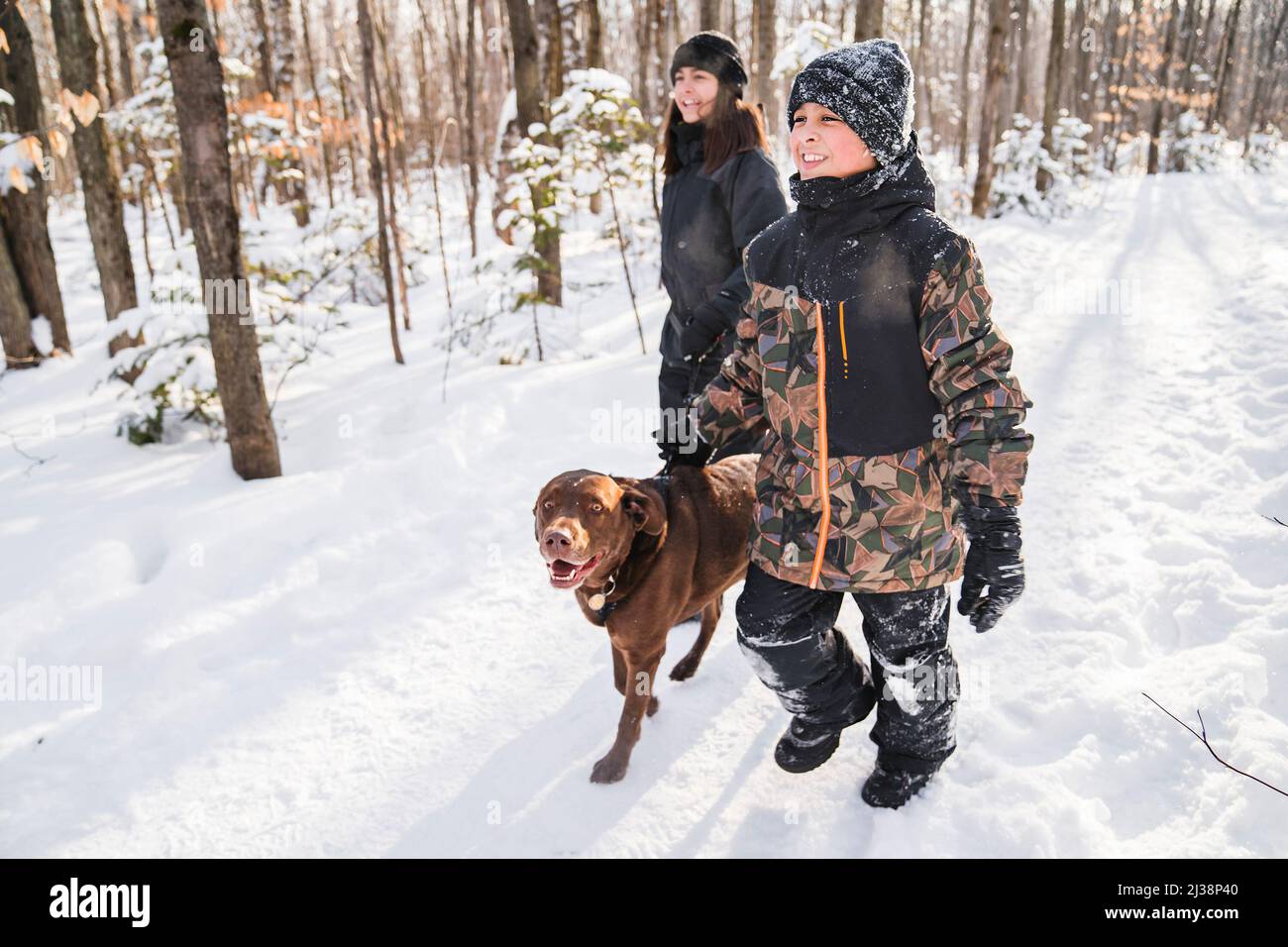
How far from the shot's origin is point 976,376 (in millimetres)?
1952

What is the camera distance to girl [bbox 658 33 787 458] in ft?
10.5

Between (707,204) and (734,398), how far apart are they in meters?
1.23

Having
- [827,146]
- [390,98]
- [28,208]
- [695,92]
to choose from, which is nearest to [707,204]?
[695,92]

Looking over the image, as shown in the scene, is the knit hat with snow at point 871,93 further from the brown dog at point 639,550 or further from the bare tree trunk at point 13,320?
the bare tree trunk at point 13,320

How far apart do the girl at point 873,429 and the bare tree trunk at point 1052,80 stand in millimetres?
17391

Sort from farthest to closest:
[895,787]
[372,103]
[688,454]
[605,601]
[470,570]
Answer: [372,103] → [470,570] → [688,454] → [605,601] → [895,787]

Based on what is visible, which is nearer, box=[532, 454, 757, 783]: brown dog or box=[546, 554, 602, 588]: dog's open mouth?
box=[546, 554, 602, 588]: dog's open mouth

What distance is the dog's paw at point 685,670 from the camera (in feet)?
11.1

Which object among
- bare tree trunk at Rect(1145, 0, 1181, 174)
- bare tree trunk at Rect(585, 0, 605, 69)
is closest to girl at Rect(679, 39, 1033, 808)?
bare tree trunk at Rect(585, 0, 605, 69)

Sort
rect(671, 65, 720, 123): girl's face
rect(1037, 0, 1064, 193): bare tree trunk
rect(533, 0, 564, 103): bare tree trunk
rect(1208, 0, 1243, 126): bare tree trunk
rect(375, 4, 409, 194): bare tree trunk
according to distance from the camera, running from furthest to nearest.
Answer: rect(1208, 0, 1243, 126): bare tree trunk, rect(1037, 0, 1064, 193): bare tree trunk, rect(533, 0, 564, 103): bare tree trunk, rect(375, 4, 409, 194): bare tree trunk, rect(671, 65, 720, 123): girl's face

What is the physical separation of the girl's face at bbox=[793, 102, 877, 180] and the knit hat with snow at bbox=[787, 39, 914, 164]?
0.02 meters

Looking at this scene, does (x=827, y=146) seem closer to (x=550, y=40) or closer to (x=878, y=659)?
(x=878, y=659)

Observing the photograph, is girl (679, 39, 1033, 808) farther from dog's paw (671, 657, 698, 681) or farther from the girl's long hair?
the girl's long hair

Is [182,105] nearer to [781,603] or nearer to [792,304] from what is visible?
[792,304]
